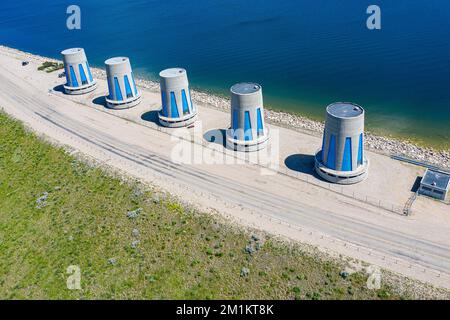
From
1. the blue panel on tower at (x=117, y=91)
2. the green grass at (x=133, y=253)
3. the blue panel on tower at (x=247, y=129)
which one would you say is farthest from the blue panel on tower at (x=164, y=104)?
the green grass at (x=133, y=253)

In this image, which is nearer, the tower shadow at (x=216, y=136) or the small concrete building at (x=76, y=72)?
the tower shadow at (x=216, y=136)

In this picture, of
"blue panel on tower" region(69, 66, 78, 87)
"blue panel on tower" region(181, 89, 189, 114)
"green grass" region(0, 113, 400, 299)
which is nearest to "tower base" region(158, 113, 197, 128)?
"blue panel on tower" region(181, 89, 189, 114)

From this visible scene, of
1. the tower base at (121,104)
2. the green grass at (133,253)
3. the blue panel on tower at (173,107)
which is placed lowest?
the green grass at (133,253)

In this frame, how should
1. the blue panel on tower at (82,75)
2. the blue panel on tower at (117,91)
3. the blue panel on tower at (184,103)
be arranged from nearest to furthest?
the blue panel on tower at (184,103) < the blue panel on tower at (117,91) < the blue panel on tower at (82,75)

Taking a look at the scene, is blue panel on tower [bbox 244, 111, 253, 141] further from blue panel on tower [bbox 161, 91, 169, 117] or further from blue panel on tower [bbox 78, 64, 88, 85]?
blue panel on tower [bbox 78, 64, 88, 85]

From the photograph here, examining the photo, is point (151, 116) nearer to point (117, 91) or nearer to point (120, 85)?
point (117, 91)

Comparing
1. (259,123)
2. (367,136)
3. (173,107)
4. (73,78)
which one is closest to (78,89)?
(73,78)

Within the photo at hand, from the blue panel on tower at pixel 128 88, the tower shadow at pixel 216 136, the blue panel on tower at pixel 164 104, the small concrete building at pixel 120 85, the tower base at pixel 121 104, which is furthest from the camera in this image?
the tower base at pixel 121 104

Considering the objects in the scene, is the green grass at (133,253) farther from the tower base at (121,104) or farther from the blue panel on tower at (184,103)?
the tower base at (121,104)
